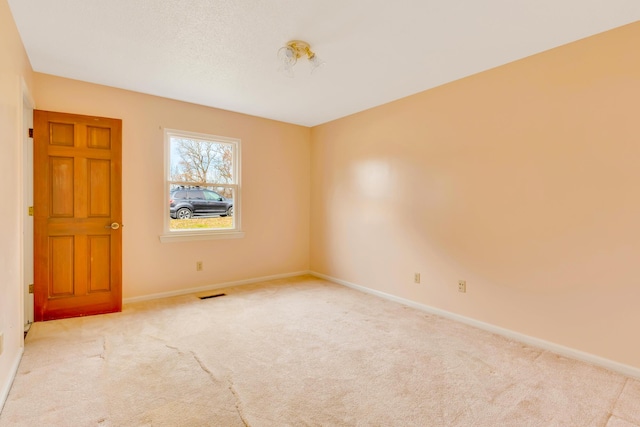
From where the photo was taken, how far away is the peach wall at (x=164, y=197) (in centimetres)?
353

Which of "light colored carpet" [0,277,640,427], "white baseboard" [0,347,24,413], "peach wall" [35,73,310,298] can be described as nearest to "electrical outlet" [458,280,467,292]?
"light colored carpet" [0,277,640,427]

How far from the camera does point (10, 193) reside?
6.93 ft

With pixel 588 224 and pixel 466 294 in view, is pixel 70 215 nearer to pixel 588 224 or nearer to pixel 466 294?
pixel 466 294

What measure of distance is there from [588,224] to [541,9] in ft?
5.14

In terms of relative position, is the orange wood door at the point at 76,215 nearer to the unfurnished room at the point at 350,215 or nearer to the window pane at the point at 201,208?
the unfurnished room at the point at 350,215

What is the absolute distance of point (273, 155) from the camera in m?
4.78

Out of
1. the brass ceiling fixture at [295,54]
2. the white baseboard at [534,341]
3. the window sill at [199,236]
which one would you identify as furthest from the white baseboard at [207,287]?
the brass ceiling fixture at [295,54]

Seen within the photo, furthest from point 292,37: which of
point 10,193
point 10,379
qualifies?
point 10,379

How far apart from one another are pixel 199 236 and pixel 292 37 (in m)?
2.73

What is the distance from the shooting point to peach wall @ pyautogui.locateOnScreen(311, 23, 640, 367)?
225 centimetres

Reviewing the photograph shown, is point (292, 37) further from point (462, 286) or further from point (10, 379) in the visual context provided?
point (10, 379)

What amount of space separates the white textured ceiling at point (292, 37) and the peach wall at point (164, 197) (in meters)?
Result: 0.28

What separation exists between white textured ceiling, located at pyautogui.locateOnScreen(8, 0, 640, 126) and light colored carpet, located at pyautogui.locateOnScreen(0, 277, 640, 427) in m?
2.44

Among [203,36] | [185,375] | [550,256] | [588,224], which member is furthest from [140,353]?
[588,224]
